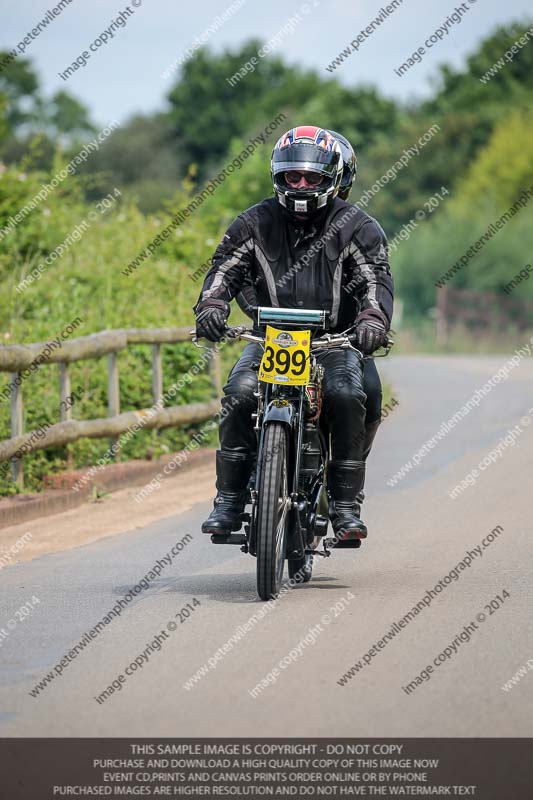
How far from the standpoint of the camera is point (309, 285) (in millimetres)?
7785

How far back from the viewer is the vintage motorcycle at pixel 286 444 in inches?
283

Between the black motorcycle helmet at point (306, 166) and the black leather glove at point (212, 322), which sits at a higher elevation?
the black motorcycle helmet at point (306, 166)

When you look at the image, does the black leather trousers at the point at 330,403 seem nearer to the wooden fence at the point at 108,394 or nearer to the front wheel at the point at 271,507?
the front wheel at the point at 271,507

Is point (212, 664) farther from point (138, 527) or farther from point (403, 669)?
point (138, 527)

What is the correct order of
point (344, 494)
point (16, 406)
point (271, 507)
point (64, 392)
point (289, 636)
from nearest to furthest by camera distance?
1. point (289, 636)
2. point (271, 507)
3. point (344, 494)
4. point (16, 406)
5. point (64, 392)

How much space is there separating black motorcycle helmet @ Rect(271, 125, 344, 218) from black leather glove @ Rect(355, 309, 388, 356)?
61cm

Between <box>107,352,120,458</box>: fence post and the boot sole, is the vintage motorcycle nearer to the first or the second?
the boot sole

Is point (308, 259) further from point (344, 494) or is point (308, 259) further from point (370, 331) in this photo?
point (344, 494)

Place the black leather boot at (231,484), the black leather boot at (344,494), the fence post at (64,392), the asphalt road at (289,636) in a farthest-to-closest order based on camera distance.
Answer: the fence post at (64,392)
the black leather boot at (344,494)
the black leather boot at (231,484)
the asphalt road at (289,636)

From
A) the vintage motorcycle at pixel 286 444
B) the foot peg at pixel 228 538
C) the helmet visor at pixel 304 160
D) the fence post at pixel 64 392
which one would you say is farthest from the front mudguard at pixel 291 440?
the fence post at pixel 64 392

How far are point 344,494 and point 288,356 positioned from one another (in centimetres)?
98

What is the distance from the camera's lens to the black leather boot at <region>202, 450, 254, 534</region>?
7.75 meters

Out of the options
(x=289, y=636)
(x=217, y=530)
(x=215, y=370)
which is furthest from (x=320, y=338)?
(x=215, y=370)

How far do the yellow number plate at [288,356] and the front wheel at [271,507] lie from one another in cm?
23
